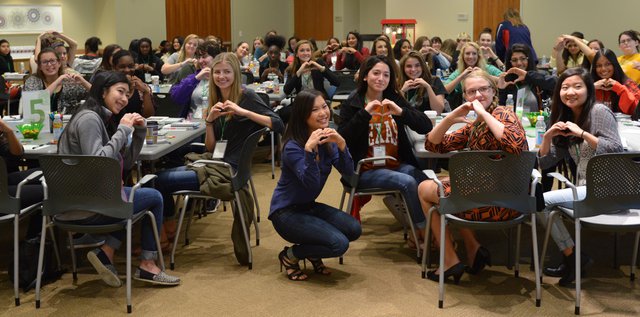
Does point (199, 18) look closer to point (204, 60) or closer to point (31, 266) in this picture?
point (204, 60)

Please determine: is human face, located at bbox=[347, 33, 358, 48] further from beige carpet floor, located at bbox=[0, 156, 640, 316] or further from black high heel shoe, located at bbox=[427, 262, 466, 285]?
black high heel shoe, located at bbox=[427, 262, 466, 285]

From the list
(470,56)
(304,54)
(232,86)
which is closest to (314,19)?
(304,54)

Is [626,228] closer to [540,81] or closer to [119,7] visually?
[540,81]

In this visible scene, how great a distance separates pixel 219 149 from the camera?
A: 4930mm

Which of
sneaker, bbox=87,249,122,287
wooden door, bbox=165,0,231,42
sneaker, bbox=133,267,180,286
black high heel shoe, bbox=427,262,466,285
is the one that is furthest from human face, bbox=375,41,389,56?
wooden door, bbox=165,0,231,42

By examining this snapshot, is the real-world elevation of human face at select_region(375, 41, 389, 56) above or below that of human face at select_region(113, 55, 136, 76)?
above

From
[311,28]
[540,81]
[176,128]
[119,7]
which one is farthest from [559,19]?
[176,128]

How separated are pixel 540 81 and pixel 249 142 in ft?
9.14

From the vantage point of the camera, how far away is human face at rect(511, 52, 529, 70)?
642cm

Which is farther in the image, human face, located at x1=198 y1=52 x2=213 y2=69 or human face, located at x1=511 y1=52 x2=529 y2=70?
human face, located at x1=198 y1=52 x2=213 y2=69

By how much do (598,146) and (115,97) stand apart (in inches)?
107

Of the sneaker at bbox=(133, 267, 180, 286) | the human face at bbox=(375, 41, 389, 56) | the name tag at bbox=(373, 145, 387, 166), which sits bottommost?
the sneaker at bbox=(133, 267, 180, 286)

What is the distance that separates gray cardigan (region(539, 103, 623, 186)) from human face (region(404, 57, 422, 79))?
201cm

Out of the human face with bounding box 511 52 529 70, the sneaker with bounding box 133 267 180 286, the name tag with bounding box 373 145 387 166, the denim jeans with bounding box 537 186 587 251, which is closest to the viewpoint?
the denim jeans with bounding box 537 186 587 251
